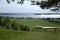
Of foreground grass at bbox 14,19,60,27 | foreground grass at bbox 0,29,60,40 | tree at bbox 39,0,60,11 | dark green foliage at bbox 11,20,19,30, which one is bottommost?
foreground grass at bbox 0,29,60,40

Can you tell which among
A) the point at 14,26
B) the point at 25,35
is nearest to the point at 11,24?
the point at 14,26

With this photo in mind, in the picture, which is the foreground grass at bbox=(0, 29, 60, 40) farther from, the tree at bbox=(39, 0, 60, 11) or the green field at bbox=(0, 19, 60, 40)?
the tree at bbox=(39, 0, 60, 11)

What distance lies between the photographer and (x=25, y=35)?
129 centimetres

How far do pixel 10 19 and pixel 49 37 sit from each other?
521mm

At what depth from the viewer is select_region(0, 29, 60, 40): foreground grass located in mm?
1275

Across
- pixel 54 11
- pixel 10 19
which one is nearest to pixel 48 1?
pixel 54 11

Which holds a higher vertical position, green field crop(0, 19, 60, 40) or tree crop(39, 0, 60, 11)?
tree crop(39, 0, 60, 11)

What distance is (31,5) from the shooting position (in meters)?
1.35

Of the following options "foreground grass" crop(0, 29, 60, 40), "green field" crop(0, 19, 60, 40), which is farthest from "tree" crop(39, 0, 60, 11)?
"foreground grass" crop(0, 29, 60, 40)

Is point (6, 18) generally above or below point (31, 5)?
below

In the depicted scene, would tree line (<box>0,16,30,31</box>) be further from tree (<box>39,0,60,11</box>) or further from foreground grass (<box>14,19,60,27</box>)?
tree (<box>39,0,60,11</box>)

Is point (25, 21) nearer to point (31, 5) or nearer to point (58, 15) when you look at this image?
point (31, 5)

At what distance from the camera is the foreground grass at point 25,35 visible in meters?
1.28

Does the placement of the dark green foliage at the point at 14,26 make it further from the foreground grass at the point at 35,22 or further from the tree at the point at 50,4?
the tree at the point at 50,4
